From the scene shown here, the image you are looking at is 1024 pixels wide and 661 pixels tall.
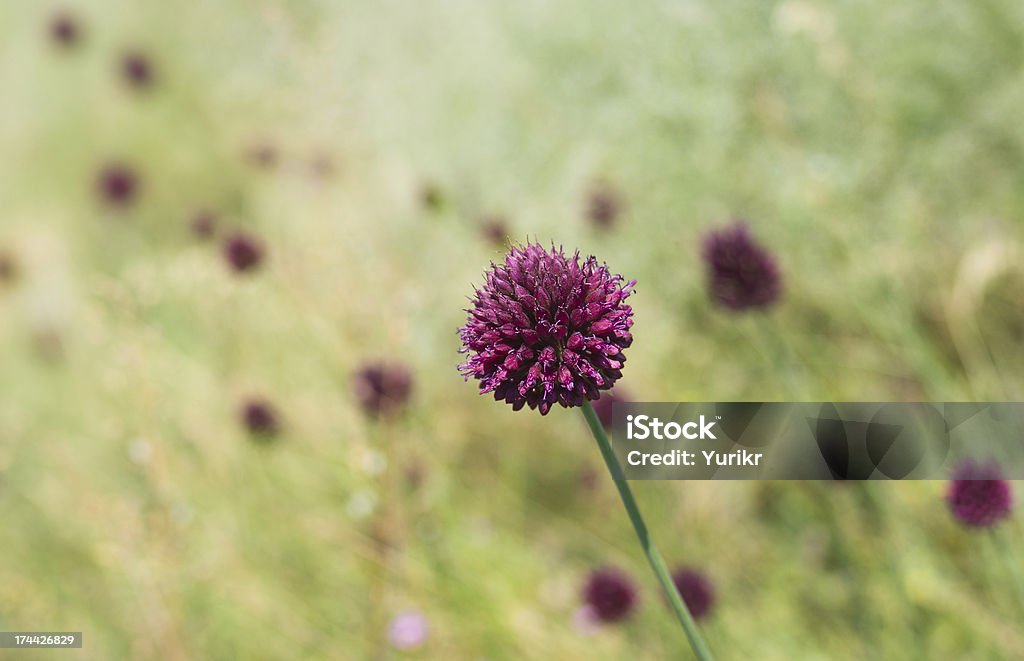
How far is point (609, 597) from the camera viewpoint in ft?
4.98

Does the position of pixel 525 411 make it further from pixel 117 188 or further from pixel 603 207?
pixel 117 188

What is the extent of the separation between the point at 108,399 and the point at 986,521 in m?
3.10

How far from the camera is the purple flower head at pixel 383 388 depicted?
169 centimetres

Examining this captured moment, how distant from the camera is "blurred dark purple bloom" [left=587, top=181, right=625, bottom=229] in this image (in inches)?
90.0

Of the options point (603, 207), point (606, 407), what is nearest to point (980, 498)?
point (606, 407)

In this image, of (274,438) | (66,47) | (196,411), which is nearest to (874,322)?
(274,438)

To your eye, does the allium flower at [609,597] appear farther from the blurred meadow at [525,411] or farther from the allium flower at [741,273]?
the allium flower at [741,273]

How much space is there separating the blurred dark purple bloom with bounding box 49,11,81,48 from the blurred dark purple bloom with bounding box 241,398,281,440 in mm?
3137

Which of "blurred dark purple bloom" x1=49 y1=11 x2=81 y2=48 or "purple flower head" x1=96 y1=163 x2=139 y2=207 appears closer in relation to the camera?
Result: "purple flower head" x1=96 y1=163 x2=139 y2=207

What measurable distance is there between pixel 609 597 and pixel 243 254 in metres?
1.55

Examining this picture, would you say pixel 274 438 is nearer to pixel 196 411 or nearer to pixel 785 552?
pixel 196 411

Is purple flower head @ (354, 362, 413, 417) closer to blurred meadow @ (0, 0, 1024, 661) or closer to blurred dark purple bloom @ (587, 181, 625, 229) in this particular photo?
blurred meadow @ (0, 0, 1024, 661)

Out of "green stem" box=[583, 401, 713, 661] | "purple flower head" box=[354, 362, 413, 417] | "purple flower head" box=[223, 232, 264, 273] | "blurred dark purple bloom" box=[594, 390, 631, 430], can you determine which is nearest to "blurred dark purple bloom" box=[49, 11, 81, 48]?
"purple flower head" box=[223, 232, 264, 273]

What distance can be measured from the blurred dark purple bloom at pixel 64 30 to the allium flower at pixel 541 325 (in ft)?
14.4
